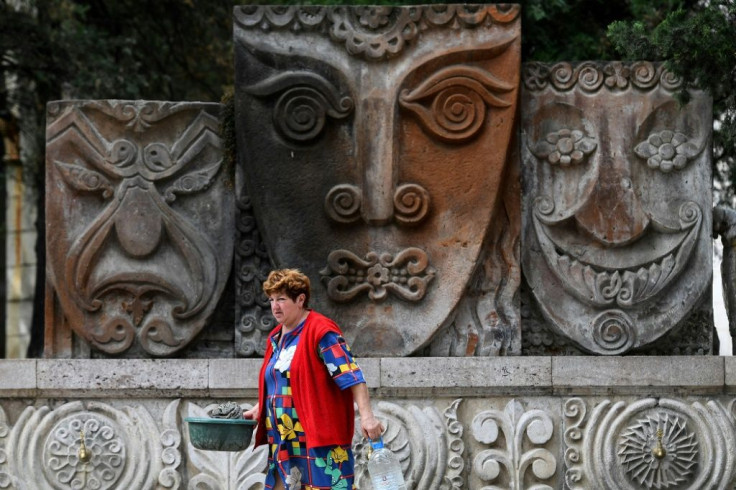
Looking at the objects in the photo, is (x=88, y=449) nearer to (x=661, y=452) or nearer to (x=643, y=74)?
(x=661, y=452)

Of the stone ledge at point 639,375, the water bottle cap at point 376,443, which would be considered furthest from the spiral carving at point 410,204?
the water bottle cap at point 376,443

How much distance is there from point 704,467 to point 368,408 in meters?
3.42

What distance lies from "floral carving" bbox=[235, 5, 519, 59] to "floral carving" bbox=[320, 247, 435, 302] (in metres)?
1.33

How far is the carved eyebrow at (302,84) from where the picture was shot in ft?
37.3

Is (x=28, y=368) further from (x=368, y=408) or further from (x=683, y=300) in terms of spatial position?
(x=683, y=300)

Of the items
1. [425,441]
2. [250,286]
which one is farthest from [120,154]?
[425,441]

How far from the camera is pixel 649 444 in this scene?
11.2 m

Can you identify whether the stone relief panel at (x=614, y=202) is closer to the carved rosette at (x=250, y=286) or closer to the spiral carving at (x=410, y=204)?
the spiral carving at (x=410, y=204)

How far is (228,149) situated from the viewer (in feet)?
37.9

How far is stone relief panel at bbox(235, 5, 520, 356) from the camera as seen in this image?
37.2ft

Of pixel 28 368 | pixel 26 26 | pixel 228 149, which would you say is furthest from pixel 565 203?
pixel 26 26

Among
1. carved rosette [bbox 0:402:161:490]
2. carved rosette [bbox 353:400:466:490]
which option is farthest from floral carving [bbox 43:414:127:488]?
carved rosette [bbox 353:400:466:490]

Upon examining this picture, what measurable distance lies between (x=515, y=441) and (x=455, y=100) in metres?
2.28

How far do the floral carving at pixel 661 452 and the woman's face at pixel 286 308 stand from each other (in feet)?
10.4
